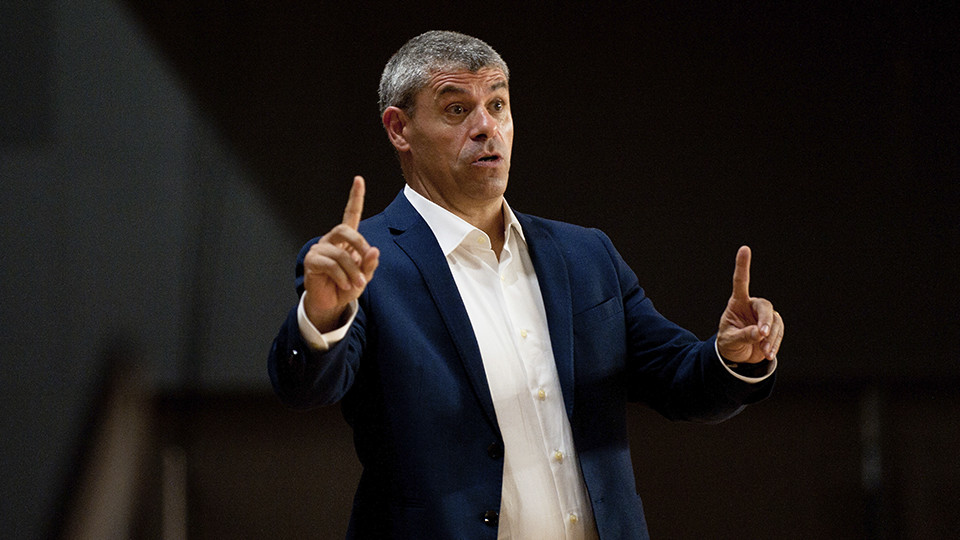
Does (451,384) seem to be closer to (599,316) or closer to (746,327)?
(599,316)

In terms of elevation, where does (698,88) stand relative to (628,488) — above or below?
above

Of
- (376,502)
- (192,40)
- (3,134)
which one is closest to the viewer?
(376,502)

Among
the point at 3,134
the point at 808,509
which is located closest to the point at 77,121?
the point at 3,134

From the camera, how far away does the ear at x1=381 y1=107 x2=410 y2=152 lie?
5.51ft

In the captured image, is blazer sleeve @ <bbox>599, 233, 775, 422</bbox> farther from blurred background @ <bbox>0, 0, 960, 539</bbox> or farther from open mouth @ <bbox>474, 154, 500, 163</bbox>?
blurred background @ <bbox>0, 0, 960, 539</bbox>

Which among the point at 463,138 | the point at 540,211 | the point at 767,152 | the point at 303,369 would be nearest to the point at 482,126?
the point at 463,138

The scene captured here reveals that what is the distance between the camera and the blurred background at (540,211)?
2.42 metres

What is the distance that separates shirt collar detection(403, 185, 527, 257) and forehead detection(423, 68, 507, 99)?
188mm

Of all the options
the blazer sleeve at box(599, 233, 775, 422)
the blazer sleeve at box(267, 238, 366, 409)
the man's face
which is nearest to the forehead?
the man's face

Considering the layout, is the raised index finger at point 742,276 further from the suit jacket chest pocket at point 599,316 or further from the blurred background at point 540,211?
the blurred background at point 540,211

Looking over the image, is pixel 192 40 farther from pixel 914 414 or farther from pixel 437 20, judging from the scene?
pixel 914 414

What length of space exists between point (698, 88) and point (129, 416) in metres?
1.91

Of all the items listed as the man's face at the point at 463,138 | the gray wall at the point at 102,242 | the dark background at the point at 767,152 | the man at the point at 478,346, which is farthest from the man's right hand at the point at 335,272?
the dark background at the point at 767,152

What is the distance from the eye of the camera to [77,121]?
2.43 metres
